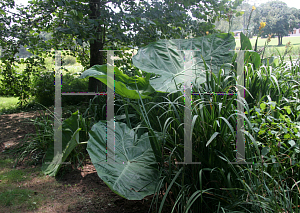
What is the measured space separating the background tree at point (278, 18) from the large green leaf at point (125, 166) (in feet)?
24.4

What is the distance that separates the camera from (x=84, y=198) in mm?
1610

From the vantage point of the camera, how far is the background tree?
7777 millimetres

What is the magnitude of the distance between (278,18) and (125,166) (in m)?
8.48

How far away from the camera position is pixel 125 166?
1.51m

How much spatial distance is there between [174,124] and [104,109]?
1242 millimetres

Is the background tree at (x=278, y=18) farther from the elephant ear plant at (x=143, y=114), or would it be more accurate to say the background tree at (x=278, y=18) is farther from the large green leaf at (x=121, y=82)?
the large green leaf at (x=121, y=82)

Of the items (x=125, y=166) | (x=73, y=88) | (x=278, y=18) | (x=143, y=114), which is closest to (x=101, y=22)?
(x=143, y=114)

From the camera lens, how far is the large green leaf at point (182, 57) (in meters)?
2.05

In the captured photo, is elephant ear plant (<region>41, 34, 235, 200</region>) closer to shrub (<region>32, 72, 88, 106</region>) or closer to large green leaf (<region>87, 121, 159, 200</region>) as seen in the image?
large green leaf (<region>87, 121, 159, 200</region>)

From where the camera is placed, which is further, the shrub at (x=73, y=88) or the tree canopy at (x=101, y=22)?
the shrub at (x=73, y=88)

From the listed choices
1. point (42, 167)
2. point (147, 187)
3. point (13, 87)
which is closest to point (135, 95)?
point (147, 187)

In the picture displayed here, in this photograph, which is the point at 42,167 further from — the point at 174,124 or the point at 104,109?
the point at 174,124

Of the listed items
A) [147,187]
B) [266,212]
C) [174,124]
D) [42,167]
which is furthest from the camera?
[42,167]

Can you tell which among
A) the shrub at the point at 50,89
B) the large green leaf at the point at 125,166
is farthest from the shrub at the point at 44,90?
the large green leaf at the point at 125,166
